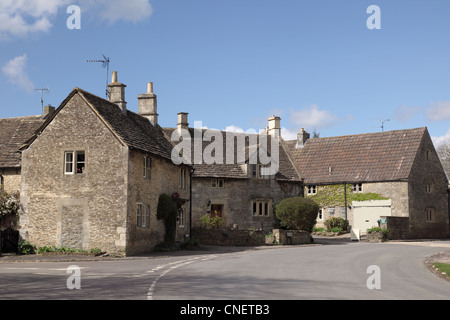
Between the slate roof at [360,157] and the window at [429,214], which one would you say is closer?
the slate roof at [360,157]

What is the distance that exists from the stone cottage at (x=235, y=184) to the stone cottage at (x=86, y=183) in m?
12.0

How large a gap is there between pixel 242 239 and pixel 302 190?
1435cm

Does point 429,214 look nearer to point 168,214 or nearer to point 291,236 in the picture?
point 291,236

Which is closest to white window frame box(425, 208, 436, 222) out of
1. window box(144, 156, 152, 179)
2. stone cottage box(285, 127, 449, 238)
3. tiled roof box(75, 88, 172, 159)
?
stone cottage box(285, 127, 449, 238)

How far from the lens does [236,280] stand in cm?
1733

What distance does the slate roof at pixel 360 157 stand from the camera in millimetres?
49875

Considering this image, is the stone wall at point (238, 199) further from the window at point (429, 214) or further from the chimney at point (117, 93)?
the window at point (429, 214)

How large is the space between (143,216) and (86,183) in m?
3.72

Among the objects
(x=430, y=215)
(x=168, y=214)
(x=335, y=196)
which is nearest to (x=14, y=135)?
(x=168, y=214)

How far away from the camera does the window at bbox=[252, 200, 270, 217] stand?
45581 millimetres

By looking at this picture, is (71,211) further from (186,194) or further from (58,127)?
(186,194)

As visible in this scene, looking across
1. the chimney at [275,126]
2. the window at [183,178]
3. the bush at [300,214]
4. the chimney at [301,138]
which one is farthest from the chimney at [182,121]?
the chimney at [301,138]

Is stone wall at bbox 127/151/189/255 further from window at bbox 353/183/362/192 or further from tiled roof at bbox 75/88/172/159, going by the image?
window at bbox 353/183/362/192

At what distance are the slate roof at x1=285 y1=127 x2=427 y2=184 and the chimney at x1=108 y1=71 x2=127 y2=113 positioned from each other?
22842mm
